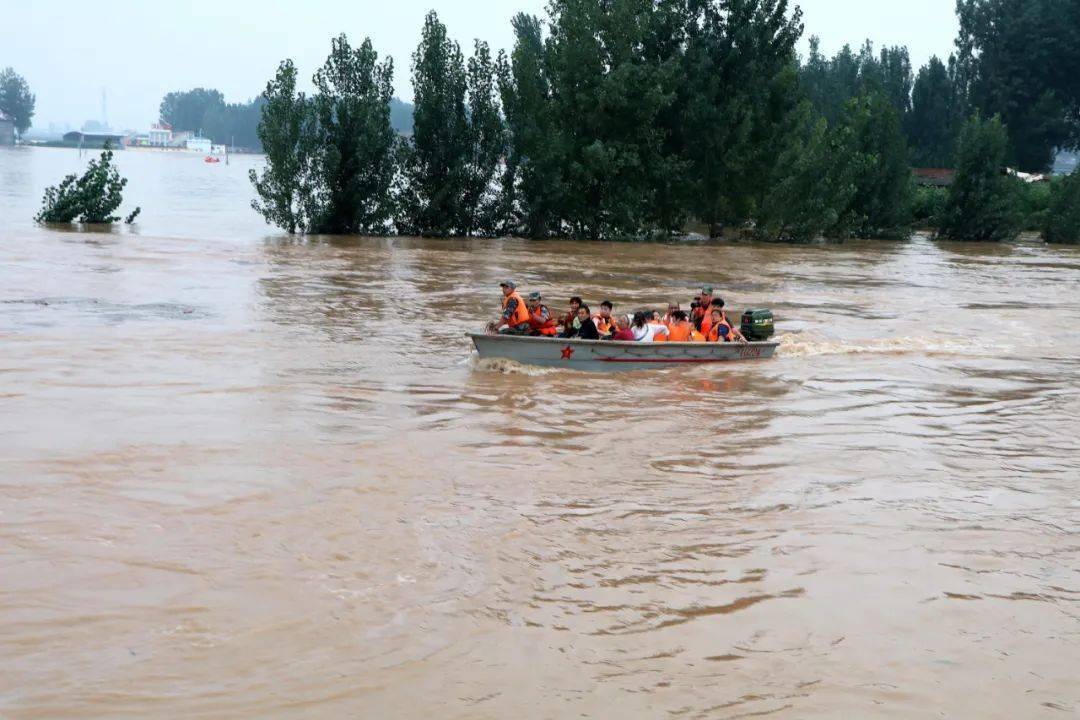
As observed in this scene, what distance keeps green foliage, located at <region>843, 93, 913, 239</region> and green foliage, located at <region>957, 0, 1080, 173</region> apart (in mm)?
Result: 19164

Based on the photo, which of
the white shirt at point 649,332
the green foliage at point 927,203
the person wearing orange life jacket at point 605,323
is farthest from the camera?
the green foliage at point 927,203

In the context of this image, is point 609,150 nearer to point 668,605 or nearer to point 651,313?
point 651,313

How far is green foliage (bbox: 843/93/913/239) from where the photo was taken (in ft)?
183

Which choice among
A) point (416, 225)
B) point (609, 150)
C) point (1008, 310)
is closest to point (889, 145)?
point (609, 150)

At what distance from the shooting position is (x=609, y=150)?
46812mm

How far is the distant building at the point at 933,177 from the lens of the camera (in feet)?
A: 236

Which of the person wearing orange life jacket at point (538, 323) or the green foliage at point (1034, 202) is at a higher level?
the green foliage at point (1034, 202)

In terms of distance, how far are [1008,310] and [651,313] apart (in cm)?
1472

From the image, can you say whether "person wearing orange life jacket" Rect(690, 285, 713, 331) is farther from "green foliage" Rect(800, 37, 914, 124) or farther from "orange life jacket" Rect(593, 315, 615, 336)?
"green foliage" Rect(800, 37, 914, 124)

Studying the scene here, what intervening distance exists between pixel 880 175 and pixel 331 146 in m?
27.1

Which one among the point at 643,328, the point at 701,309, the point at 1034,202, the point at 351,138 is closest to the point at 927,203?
the point at 1034,202

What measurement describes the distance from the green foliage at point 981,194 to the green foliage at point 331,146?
28581 mm

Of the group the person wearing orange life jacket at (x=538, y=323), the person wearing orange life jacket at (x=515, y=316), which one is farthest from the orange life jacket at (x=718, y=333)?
the person wearing orange life jacket at (x=515, y=316)

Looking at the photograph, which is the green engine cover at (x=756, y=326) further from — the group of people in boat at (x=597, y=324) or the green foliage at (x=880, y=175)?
the green foliage at (x=880, y=175)
